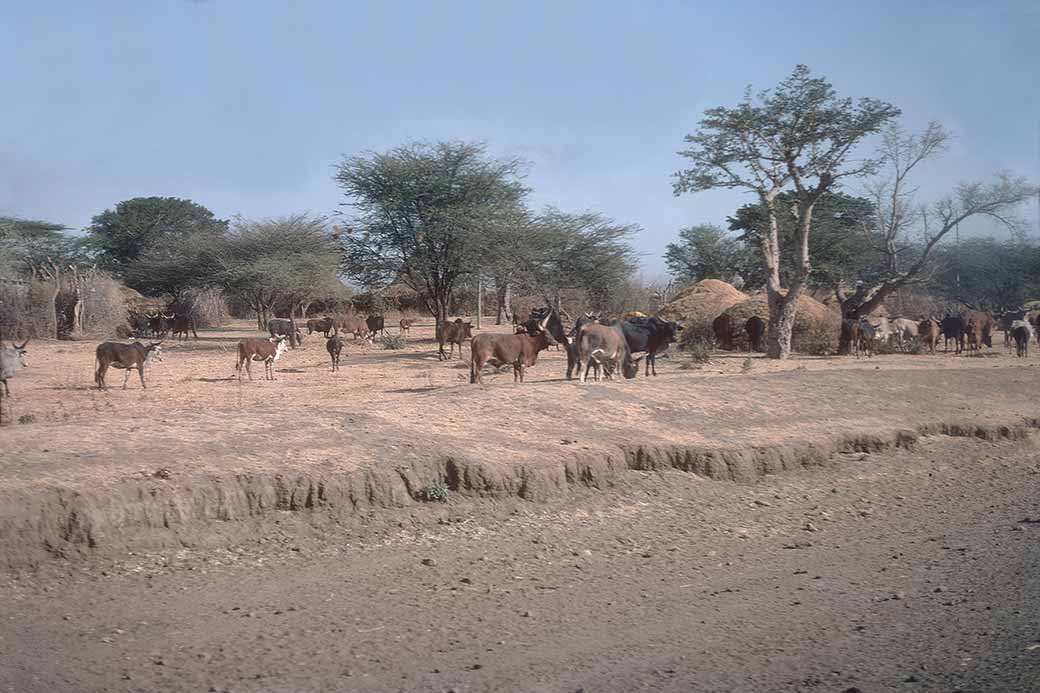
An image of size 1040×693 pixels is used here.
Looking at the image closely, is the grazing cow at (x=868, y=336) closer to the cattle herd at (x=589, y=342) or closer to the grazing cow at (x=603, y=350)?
Result: the cattle herd at (x=589, y=342)

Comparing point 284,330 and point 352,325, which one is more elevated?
point 352,325

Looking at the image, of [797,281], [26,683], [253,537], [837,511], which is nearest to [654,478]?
[837,511]

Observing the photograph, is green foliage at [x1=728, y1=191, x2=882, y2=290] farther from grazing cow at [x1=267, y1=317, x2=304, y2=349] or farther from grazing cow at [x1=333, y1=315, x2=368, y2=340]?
grazing cow at [x1=267, y1=317, x2=304, y2=349]

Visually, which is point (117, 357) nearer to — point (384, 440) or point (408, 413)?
point (408, 413)

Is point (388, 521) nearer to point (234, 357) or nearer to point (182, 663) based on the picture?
point (182, 663)

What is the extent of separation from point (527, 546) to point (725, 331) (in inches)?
861

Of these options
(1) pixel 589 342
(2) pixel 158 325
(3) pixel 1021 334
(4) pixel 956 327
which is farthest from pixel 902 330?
(2) pixel 158 325

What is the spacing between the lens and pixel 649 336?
1866 cm

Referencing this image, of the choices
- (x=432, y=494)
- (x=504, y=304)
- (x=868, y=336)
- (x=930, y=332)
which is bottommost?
(x=432, y=494)

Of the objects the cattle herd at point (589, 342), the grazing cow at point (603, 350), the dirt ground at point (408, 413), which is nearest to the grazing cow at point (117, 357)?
the cattle herd at point (589, 342)

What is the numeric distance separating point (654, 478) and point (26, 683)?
6.85 metres

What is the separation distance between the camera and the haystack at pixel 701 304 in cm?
3042

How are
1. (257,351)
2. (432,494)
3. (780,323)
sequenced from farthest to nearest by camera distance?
(780,323)
(257,351)
(432,494)

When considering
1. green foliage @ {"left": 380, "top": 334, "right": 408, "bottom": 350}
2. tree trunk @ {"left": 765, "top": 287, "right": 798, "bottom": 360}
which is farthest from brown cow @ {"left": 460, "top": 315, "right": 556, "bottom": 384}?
green foliage @ {"left": 380, "top": 334, "right": 408, "bottom": 350}
